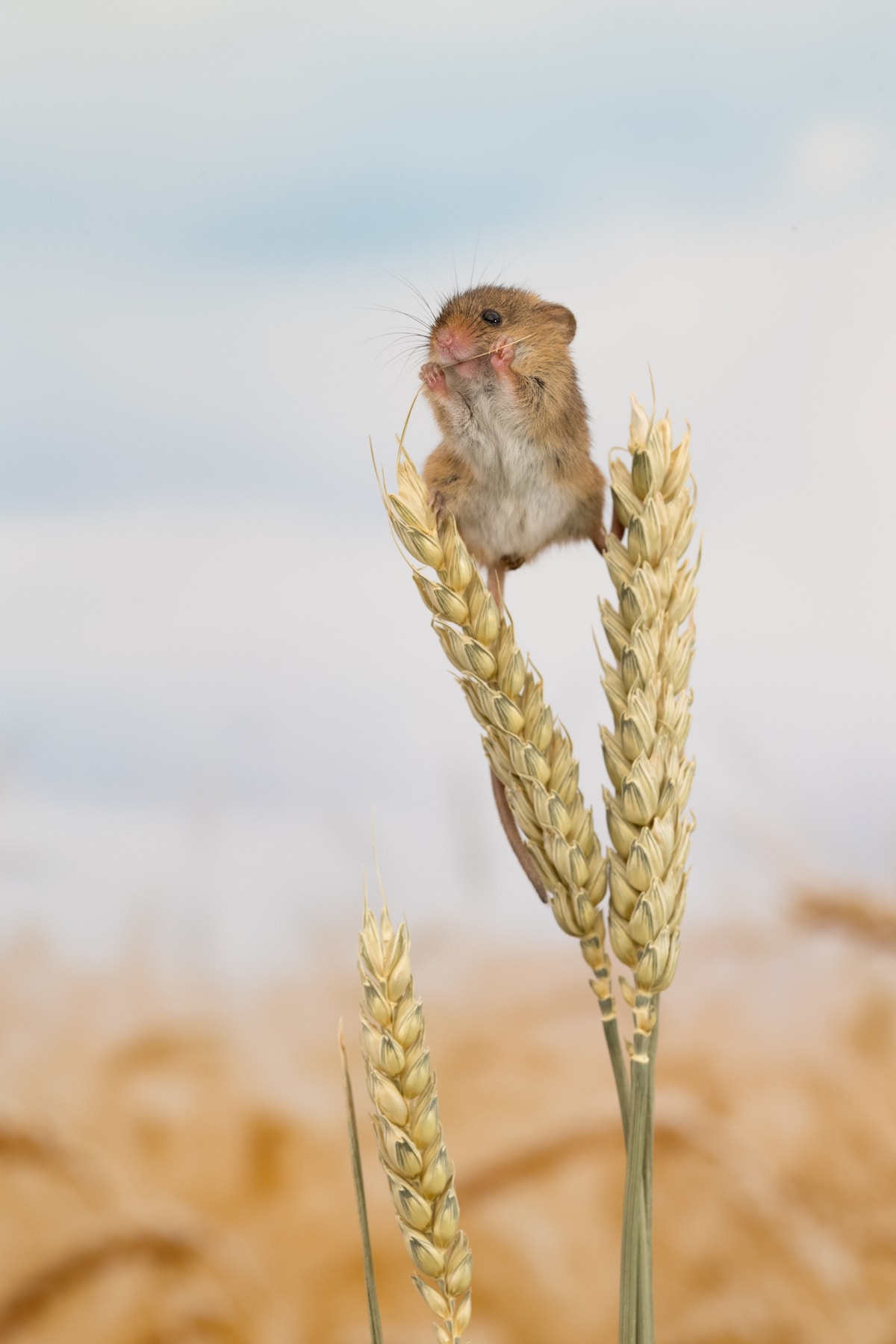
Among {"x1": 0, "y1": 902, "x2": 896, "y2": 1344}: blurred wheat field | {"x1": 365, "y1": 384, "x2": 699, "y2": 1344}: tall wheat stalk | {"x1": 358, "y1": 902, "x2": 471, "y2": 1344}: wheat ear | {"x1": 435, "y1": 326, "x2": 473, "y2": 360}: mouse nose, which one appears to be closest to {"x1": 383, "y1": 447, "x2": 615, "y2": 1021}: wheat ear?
{"x1": 365, "y1": 384, "x2": 699, "y2": 1344}: tall wheat stalk

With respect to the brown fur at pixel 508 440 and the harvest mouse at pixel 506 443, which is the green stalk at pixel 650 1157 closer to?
the harvest mouse at pixel 506 443

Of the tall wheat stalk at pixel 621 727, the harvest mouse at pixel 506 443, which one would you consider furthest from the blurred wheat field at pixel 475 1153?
the tall wheat stalk at pixel 621 727

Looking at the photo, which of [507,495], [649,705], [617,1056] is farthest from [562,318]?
[617,1056]

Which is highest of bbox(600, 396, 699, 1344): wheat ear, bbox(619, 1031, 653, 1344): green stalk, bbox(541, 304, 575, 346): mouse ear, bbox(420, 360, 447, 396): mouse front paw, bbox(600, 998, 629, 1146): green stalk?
bbox(541, 304, 575, 346): mouse ear

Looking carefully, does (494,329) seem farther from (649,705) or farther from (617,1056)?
(617,1056)

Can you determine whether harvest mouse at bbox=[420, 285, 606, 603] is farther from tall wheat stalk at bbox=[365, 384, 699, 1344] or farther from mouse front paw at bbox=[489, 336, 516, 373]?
tall wheat stalk at bbox=[365, 384, 699, 1344]

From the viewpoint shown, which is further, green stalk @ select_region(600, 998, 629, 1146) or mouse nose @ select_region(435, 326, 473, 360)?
mouse nose @ select_region(435, 326, 473, 360)

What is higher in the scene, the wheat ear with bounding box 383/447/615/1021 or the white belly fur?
the white belly fur
